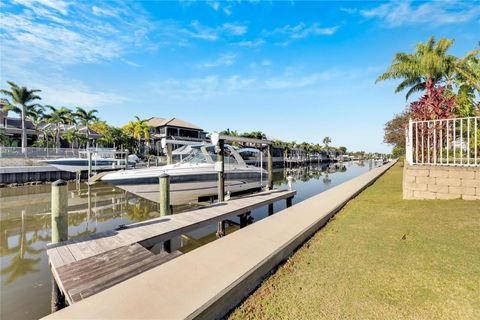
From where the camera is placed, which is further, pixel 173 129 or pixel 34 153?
pixel 173 129

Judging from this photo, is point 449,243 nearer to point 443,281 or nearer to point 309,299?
point 443,281

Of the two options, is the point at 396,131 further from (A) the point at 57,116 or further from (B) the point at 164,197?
(A) the point at 57,116

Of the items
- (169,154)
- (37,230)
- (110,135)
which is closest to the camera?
(37,230)

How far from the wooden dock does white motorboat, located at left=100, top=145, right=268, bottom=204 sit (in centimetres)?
359

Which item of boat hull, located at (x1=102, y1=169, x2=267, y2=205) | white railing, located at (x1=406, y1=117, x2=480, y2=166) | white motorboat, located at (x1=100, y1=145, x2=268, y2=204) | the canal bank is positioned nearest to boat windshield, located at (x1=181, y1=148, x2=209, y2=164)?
white motorboat, located at (x1=100, y1=145, x2=268, y2=204)

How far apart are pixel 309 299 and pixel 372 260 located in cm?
158

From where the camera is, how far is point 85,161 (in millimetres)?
25266

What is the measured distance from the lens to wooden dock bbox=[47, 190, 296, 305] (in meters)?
3.43

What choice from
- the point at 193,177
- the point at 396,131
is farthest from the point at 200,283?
the point at 396,131

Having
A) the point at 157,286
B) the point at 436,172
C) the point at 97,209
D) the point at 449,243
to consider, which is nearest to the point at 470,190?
the point at 436,172

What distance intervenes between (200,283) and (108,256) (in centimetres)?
224

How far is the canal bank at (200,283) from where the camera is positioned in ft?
8.64

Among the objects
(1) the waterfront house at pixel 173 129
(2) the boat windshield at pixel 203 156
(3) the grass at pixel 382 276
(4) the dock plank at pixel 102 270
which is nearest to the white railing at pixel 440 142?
(3) the grass at pixel 382 276

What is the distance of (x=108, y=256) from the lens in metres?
4.33
